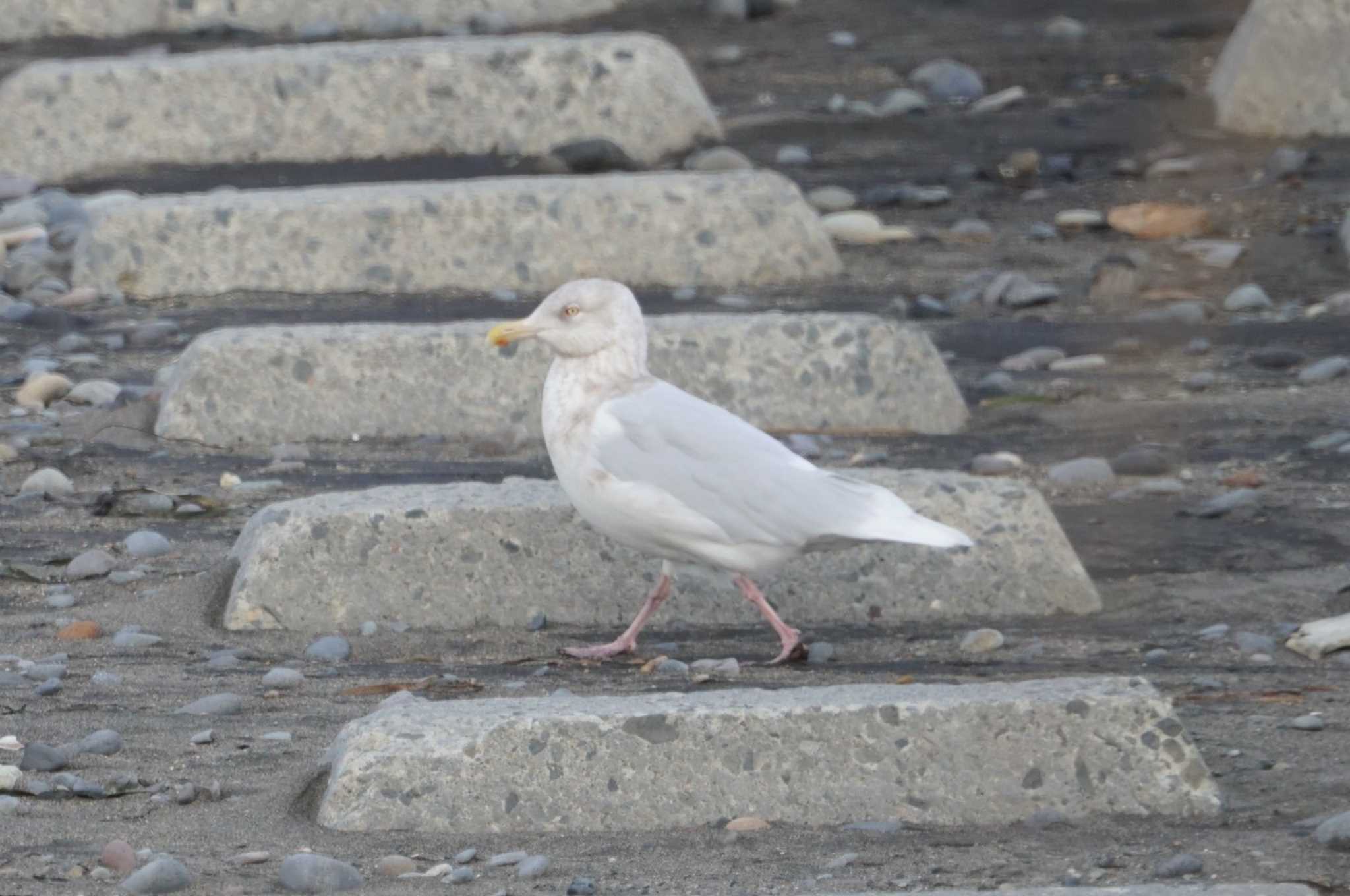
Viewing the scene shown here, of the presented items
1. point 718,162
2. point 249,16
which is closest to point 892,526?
point 718,162

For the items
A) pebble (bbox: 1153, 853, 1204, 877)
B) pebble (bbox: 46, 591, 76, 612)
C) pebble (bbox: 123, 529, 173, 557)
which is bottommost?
pebble (bbox: 123, 529, 173, 557)

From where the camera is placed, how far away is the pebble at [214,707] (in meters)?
3.43

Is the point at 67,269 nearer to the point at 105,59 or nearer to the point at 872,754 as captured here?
the point at 105,59

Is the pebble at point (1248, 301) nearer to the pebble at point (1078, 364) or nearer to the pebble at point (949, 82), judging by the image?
the pebble at point (1078, 364)

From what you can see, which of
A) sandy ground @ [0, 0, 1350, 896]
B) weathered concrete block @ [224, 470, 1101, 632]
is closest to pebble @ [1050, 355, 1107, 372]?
sandy ground @ [0, 0, 1350, 896]

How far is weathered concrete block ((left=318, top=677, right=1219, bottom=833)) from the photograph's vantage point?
9.75ft

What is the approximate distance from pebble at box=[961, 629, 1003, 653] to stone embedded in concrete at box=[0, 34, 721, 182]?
4.66 metres

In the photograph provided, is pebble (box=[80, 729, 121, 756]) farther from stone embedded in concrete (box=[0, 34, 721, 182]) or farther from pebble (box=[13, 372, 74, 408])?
stone embedded in concrete (box=[0, 34, 721, 182])

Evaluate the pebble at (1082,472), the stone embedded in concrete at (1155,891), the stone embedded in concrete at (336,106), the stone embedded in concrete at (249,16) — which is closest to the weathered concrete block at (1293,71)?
the stone embedded in concrete at (336,106)

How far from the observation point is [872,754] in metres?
3.04

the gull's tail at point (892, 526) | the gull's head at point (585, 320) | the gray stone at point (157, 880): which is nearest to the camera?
the gray stone at point (157, 880)

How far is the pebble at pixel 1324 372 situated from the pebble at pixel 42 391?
135 inches

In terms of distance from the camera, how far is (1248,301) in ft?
21.2

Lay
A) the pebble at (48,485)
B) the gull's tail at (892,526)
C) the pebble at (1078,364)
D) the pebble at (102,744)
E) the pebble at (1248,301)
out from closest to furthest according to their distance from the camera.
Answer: the pebble at (102,744), the gull's tail at (892,526), the pebble at (48,485), the pebble at (1078,364), the pebble at (1248,301)
